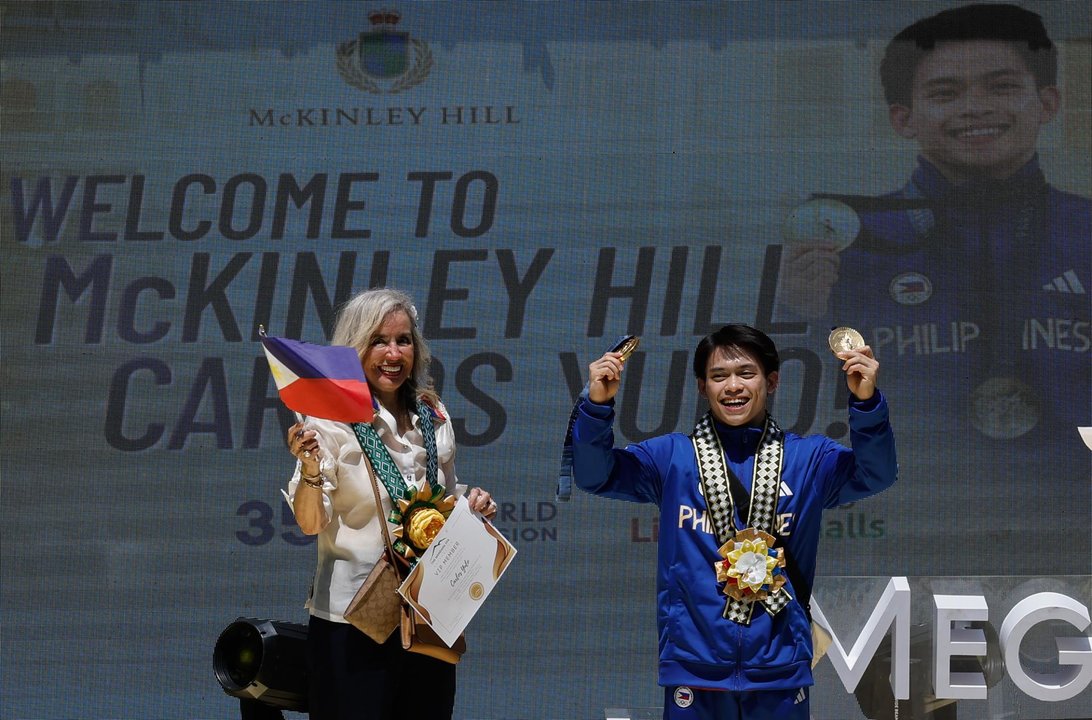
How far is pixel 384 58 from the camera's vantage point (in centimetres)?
494

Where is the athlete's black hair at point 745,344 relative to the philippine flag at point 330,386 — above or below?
above

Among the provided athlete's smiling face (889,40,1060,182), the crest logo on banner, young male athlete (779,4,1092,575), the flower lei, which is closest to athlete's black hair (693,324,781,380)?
the flower lei

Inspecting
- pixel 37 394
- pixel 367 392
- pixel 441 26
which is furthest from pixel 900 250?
pixel 37 394

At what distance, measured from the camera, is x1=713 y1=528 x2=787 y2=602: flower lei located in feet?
9.57

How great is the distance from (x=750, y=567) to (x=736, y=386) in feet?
1.28

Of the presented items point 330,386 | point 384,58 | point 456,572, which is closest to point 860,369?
point 456,572

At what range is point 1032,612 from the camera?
162 inches

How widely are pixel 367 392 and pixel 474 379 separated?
5.86ft

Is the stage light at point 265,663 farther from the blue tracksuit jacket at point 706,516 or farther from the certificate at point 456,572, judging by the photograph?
the blue tracksuit jacket at point 706,516

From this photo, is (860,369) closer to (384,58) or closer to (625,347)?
(625,347)

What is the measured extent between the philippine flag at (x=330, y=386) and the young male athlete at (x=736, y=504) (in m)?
0.48

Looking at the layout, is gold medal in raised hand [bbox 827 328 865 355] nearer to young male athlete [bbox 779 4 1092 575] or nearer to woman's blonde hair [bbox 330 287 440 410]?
woman's blonde hair [bbox 330 287 440 410]

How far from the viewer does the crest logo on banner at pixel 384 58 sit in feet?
16.2

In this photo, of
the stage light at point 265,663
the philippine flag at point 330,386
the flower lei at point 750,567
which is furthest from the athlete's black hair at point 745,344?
the stage light at point 265,663
